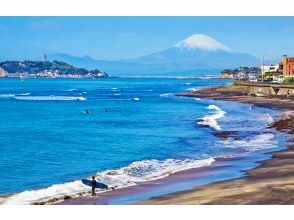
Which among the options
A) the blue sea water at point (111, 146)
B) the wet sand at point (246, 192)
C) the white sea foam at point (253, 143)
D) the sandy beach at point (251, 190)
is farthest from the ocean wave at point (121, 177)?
the white sea foam at point (253, 143)

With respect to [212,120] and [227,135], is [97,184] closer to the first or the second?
[227,135]

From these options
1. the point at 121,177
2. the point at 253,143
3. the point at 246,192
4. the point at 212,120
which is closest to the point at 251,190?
the point at 246,192

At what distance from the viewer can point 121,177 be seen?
32.4 metres

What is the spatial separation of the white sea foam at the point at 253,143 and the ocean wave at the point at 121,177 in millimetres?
6193

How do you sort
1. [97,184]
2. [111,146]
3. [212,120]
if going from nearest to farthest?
[97,184]
[111,146]
[212,120]

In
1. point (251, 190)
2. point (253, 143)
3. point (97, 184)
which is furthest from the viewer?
point (253, 143)

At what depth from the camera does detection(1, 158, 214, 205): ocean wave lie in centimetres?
2709

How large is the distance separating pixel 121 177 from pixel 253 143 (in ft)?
52.3

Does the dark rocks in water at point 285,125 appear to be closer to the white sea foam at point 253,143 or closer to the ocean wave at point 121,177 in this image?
the white sea foam at point 253,143

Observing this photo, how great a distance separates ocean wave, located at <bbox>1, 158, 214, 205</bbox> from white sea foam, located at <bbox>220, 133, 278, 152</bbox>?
619 centimetres

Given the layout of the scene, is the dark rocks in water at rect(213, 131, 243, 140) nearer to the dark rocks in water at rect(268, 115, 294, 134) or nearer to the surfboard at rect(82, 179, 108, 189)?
the dark rocks in water at rect(268, 115, 294, 134)

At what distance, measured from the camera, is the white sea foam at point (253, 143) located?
140 ft
